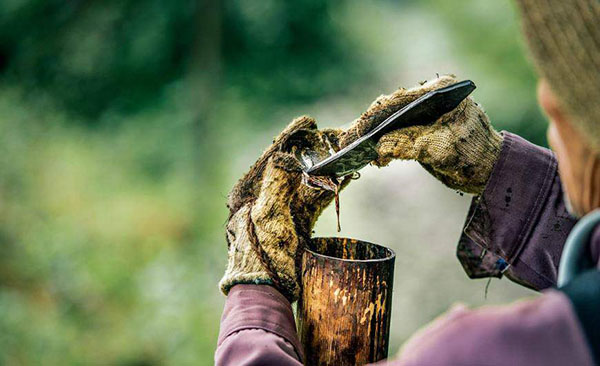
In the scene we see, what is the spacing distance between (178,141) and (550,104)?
6281 millimetres

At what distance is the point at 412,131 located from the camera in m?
1.50

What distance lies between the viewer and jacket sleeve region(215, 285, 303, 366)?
1210 millimetres

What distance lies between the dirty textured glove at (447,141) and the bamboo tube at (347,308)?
0.29 m

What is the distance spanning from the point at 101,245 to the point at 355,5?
4.63 meters

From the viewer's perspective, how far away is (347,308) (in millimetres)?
1358

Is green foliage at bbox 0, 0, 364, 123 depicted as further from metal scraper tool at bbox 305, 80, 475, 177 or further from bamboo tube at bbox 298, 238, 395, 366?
bamboo tube at bbox 298, 238, 395, 366

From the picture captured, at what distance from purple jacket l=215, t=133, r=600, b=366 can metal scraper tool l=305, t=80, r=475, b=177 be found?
0.75 feet

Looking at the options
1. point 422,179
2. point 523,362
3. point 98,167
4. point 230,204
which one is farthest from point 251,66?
point 523,362

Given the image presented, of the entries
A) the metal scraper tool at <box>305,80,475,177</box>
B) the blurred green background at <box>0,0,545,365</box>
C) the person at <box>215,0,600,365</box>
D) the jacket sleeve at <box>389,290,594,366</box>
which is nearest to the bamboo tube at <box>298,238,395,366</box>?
the person at <box>215,0,600,365</box>

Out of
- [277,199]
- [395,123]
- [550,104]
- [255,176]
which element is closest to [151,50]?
[255,176]

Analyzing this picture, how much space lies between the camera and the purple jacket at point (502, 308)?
756mm

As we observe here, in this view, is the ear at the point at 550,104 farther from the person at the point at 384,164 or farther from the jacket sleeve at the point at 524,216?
the jacket sleeve at the point at 524,216

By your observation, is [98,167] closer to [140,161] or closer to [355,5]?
[140,161]

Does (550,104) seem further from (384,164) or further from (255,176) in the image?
(255,176)
